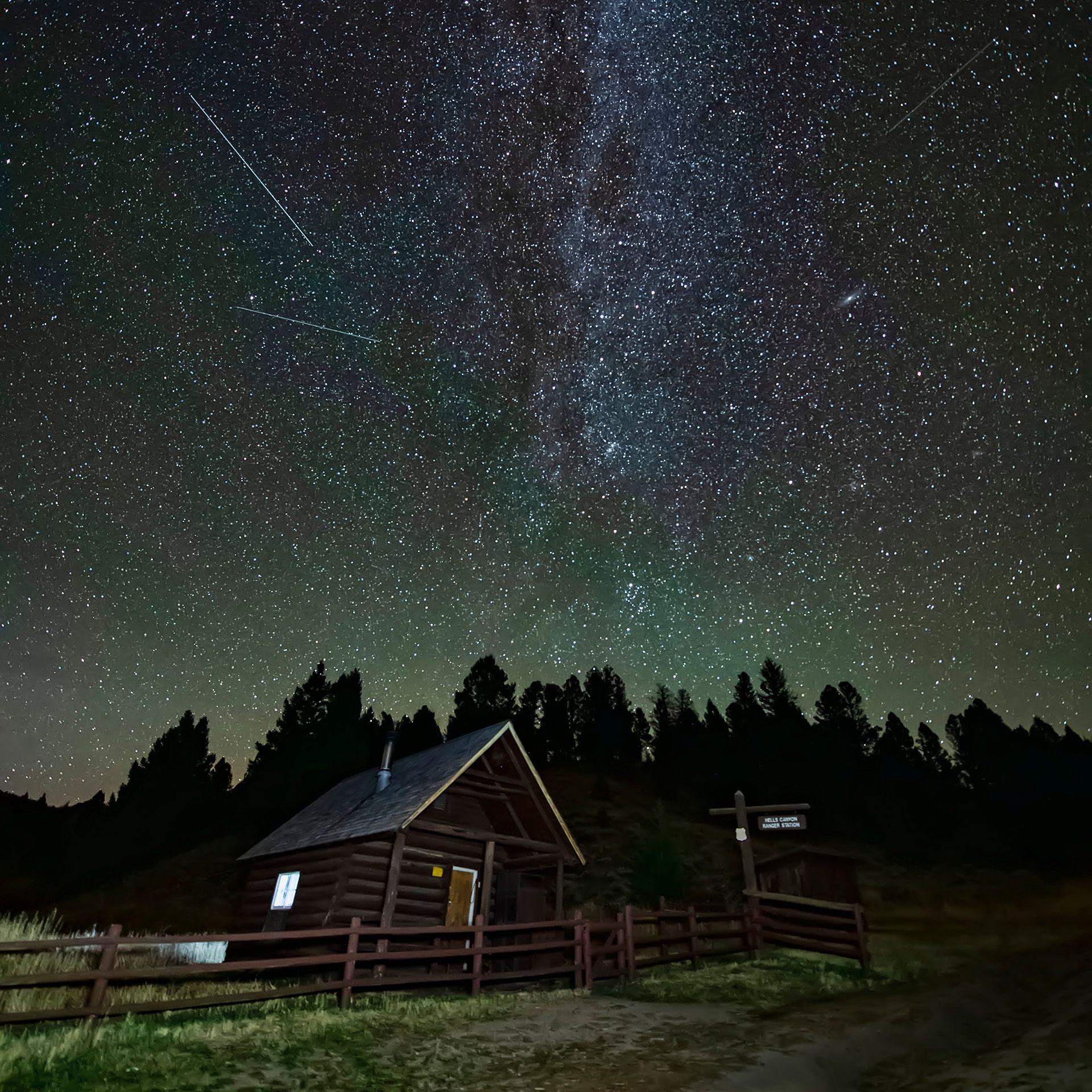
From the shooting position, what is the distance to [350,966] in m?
11.0

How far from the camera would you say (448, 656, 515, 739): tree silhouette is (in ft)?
269

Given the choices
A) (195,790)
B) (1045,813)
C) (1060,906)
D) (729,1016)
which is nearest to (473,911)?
(729,1016)

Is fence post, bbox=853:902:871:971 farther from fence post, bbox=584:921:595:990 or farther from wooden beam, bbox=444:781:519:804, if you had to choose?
wooden beam, bbox=444:781:519:804

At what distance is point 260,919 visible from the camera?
65.7 feet

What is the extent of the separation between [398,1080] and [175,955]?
17.7 meters

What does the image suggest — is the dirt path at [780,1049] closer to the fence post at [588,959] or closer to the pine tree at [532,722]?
the fence post at [588,959]

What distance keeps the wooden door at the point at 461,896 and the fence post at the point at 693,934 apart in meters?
5.72

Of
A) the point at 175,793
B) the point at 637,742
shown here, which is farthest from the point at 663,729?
the point at 175,793

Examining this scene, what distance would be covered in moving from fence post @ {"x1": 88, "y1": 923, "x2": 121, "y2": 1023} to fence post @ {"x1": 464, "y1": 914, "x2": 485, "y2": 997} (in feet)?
19.2

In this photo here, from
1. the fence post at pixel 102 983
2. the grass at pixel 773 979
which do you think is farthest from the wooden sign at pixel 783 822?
the fence post at pixel 102 983

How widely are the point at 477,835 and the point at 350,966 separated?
6359mm

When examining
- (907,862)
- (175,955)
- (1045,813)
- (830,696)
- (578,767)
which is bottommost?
(175,955)

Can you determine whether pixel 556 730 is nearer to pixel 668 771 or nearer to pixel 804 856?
pixel 668 771

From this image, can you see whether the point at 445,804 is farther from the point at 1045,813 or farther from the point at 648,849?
the point at 1045,813
